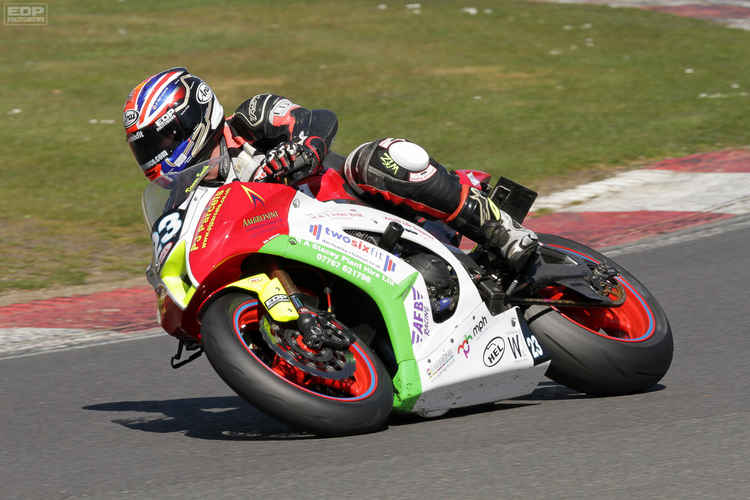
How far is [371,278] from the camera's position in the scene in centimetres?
446

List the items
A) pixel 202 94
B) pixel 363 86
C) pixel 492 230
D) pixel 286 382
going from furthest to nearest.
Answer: pixel 363 86, pixel 492 230, pixel 202 94, pixel 286 382

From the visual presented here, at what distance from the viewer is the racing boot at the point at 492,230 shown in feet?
16.1

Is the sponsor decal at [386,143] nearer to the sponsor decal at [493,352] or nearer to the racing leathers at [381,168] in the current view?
the racing leathers at [381,168]

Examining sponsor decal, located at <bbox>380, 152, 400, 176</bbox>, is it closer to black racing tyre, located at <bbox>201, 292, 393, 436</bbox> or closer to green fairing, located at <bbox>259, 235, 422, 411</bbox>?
green fairing, located at <bbox>259, 235, 422, 411</bbox>

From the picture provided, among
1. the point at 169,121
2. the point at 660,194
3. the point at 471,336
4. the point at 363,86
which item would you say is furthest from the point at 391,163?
the point at 363,86

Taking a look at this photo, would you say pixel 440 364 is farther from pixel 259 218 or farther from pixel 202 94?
pixel 202 94

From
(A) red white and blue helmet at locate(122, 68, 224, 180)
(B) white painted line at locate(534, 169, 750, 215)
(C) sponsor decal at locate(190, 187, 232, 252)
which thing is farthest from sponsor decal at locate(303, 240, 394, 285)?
(B) white painted line at locate(534, 169, 750, 215)

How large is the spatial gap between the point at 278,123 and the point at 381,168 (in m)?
0.62

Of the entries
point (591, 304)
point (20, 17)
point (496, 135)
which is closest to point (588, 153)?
point (496, 135)

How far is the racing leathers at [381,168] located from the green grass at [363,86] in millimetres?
3814

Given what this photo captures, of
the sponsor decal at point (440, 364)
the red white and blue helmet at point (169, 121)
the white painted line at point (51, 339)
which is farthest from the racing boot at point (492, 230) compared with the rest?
the white painted line at point (51, 339)

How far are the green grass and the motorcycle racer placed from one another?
395 cm

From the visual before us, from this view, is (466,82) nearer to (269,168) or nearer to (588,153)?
(588,153)

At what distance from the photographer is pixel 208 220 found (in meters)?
4.34
